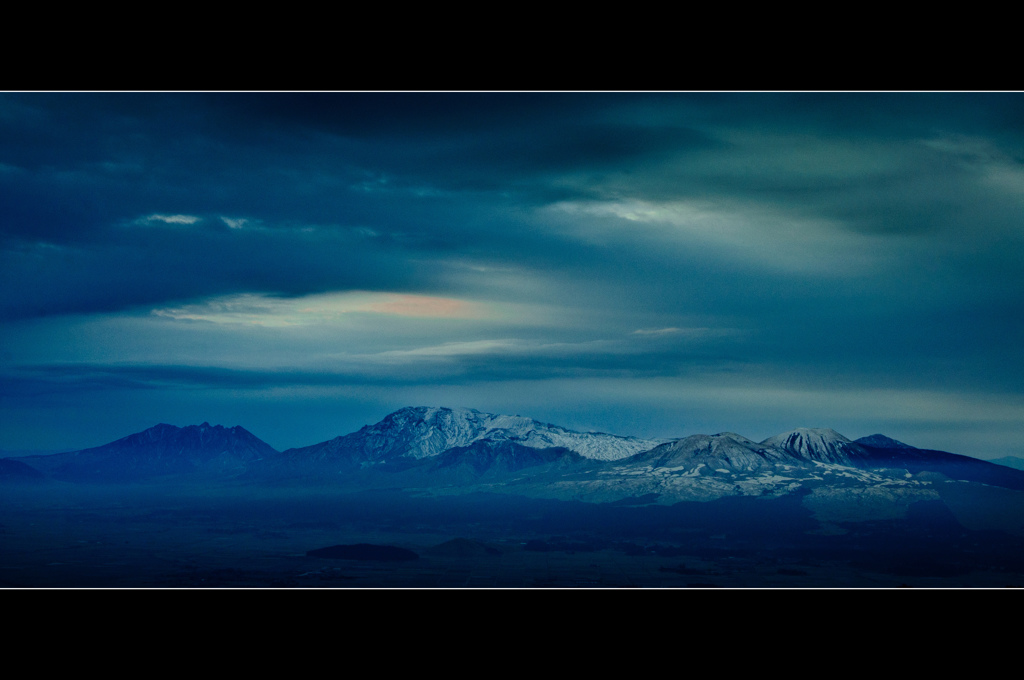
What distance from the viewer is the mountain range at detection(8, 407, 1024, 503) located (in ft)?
104

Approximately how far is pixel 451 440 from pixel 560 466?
8.12 metres

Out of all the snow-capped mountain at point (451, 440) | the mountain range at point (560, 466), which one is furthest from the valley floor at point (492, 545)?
the snow-capped mountain at point (451, 440)

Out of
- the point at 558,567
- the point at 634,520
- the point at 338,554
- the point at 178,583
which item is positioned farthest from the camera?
the point at 634,520

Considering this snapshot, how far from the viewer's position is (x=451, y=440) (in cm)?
5025

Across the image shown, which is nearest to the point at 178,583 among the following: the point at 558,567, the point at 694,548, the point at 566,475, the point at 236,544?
the point at 236,544

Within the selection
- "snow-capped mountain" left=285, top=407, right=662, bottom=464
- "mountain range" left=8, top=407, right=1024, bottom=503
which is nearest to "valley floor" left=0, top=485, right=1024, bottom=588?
"mountain range" left=8, top=407, right=1024, bottom=503

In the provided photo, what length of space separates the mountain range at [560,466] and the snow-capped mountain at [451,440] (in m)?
0.22

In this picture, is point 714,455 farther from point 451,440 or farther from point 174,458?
point 174,458

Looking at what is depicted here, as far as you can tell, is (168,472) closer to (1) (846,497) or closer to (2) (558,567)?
(2) (558,567)

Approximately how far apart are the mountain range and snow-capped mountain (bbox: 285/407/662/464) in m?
0.22

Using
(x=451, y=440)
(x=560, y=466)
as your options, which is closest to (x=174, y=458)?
(x=451, y=440)

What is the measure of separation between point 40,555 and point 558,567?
16.3 metres

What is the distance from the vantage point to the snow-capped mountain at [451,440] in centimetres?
4816

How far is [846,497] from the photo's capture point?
3278cm
